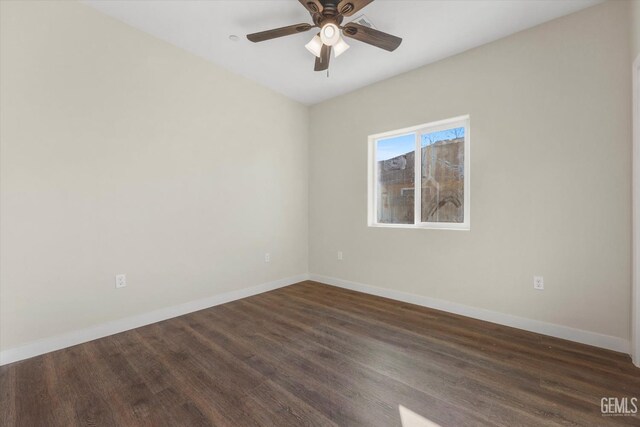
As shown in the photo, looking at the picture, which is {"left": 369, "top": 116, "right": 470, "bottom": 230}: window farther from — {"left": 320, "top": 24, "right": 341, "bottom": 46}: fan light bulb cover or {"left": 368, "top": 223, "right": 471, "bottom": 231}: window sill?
{"left": 320, "top": 24, "right": 341, "bottom": 46}: fan light bulb cover

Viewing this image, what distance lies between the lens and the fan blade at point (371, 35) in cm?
199

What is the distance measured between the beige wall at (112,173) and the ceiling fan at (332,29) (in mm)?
1325

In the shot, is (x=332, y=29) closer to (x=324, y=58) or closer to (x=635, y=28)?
(x=324, y=58)

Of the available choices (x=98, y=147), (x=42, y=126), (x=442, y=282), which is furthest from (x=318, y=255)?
(x=42, y=126)

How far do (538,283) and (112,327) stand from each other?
3.86 metres

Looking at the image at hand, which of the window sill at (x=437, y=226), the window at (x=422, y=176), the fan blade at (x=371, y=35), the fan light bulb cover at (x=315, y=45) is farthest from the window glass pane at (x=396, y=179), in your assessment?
the fan light bulb cover at (x=315, y=45)

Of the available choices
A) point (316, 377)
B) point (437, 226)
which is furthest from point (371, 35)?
point (316, 377)

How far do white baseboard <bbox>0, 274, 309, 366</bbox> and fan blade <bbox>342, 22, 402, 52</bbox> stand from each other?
299 centimetres

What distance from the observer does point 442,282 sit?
2.99 metres

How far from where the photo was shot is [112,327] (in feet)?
7.97

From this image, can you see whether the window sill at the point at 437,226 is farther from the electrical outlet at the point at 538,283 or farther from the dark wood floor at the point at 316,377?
the dark wood floor at the point at 316,377

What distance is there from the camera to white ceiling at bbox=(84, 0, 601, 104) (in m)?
2.22

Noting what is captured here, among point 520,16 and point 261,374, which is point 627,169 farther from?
point 261,374

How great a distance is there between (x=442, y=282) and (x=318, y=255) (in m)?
1.86
